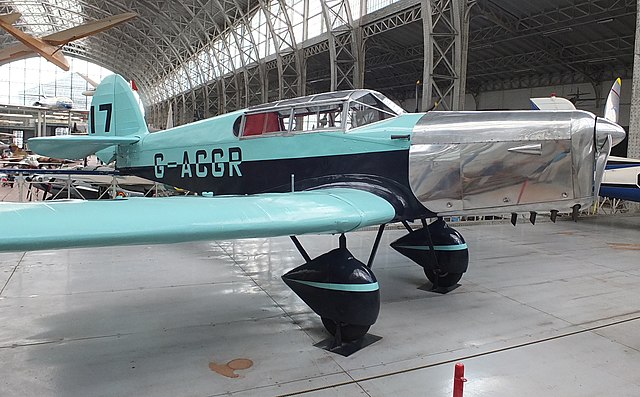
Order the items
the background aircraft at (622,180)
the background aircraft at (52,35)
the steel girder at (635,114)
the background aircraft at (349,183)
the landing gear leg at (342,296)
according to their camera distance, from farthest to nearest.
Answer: the background aircraft at (52,35), the steel girder at (635,114), the background aircraft at (622,180), the landing gear leg at (342,296), the background aircraft at (349,183)

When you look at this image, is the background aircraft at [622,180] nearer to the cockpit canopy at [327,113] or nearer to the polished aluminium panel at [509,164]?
the polished aluminium panel at [509,164]

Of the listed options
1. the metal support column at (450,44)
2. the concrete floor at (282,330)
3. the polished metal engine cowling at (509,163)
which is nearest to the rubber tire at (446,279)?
the concrete floor at (282,330)

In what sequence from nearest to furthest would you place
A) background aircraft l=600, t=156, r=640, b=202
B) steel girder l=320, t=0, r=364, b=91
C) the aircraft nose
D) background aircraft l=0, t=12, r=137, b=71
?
the aircraft nose
background aircraft l=600, t=156, r=640, b=202
steel girder l=320, t=0, r=364, b=91
background aircraft l=0, t=12, r=137, b=71

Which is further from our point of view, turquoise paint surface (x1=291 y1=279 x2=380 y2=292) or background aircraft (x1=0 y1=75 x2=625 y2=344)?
turquoise paint surface (x1=291 y1=279 x2=380 y2=292)

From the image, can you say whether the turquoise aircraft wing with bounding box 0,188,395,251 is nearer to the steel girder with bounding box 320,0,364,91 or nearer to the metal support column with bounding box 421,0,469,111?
the metal support column with bounding box 421,0,469,111

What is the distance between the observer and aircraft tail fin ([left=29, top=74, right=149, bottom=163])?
6.77 m

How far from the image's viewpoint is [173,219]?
111 inches

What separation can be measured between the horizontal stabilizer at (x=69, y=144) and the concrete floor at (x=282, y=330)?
154cm

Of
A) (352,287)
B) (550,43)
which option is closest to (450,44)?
(550,43)

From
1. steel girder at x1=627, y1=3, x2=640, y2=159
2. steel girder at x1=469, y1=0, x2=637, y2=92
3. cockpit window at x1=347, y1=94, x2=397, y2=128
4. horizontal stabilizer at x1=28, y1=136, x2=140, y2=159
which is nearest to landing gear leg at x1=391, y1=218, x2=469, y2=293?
cockpit window at x1=347, y1=94, x2=397, y2=128

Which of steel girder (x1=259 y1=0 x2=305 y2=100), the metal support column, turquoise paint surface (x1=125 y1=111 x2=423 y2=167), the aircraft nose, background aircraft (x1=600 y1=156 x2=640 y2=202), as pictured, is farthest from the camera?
steel girder (x1=259 y1=0 x2=305 y2=100)

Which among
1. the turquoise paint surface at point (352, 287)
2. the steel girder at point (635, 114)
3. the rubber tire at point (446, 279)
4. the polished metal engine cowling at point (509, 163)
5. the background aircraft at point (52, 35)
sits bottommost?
the rubber tire at point (446, 279)

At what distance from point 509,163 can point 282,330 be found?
2.50m

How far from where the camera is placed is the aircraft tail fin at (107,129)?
266 inches
